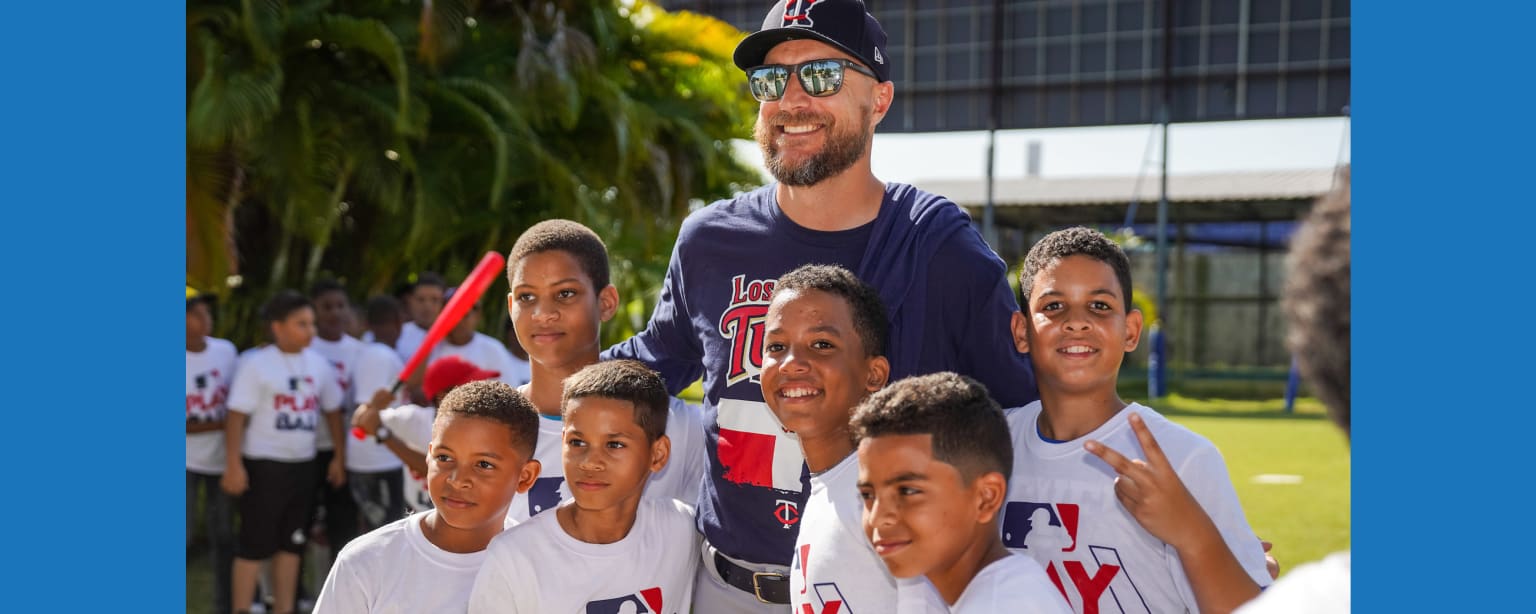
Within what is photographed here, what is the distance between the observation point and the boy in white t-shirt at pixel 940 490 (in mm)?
2146

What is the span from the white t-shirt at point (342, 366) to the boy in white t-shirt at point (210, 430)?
51 cm

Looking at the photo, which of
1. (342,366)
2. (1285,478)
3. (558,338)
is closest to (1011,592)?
(558,338)

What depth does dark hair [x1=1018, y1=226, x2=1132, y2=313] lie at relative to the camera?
264cm

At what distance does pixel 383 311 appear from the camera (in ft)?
27.0

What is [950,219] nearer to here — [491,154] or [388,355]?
[388,355]

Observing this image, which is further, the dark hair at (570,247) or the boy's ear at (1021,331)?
the dark hair at (570,247)

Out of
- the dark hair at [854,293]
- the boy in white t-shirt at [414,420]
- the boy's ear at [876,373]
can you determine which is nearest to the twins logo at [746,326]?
the dark hair at [854,293]

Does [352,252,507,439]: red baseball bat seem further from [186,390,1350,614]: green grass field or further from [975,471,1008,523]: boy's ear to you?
[186,390,1350,614]: green grass field

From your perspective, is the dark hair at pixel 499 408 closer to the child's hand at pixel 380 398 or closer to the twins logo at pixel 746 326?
the twins logo at pixel 746 326

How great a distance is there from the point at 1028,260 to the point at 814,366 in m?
0.58

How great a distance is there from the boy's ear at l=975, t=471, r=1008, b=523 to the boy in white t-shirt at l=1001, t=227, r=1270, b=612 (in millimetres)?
195

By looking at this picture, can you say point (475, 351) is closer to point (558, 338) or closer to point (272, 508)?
point (272, 508)

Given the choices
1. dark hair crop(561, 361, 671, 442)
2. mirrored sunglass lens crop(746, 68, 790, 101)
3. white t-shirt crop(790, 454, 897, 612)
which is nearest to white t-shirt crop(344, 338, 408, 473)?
dark hair crop(561, 361, 671, 442)

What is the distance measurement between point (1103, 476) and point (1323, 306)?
967 millimetres
